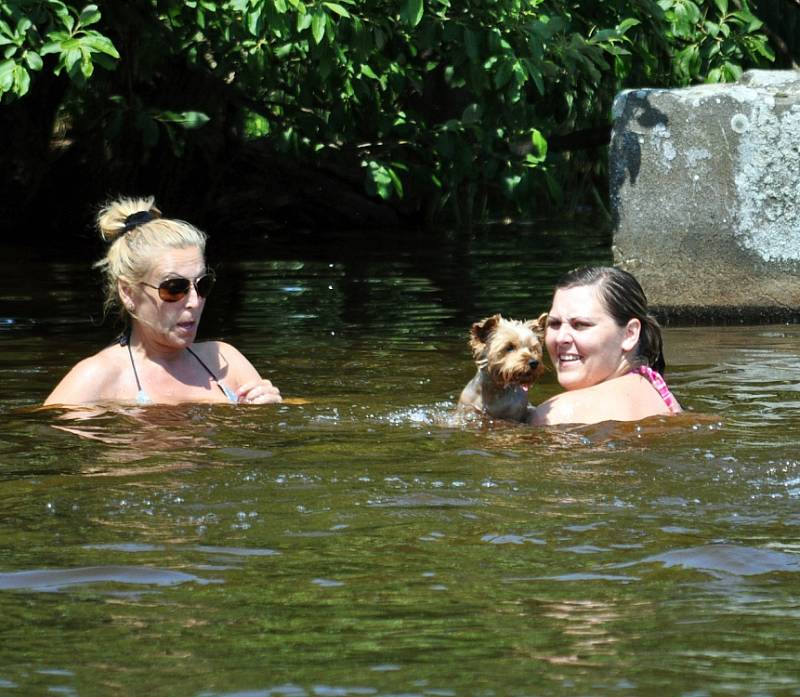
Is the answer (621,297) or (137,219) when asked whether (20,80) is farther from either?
(621,297)

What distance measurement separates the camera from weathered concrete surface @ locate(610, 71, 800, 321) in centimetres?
1026

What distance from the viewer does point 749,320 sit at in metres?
10.4

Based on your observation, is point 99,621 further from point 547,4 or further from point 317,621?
point 547,4

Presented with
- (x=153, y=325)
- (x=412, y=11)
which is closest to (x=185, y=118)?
(x=412, y=11)

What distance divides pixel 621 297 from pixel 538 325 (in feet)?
2.56

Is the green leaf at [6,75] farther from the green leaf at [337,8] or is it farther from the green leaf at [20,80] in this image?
the green leaf at [337,8]

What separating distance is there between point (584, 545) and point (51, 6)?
5943 mm

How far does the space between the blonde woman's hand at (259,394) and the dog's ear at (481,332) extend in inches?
35.9

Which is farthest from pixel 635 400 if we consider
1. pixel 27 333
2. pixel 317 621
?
pixel 27 333

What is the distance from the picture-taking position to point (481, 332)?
7.12 m

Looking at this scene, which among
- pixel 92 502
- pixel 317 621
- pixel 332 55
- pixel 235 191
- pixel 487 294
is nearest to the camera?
pixel 317 621

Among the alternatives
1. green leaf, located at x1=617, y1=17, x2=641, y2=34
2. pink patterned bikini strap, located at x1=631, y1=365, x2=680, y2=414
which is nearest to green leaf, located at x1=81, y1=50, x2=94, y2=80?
pink patterned bikini strap, located at x1=631, y1=365, x2=680, y2=414

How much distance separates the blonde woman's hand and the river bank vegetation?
2379 millimetres

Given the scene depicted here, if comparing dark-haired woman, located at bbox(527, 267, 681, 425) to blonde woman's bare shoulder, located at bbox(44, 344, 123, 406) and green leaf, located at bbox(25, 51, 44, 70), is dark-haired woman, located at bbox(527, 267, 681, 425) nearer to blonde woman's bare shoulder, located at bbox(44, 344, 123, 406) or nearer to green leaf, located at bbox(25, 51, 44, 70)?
blonde woman's bare shoulder, located at bbox(44, 344, 123, 406)
